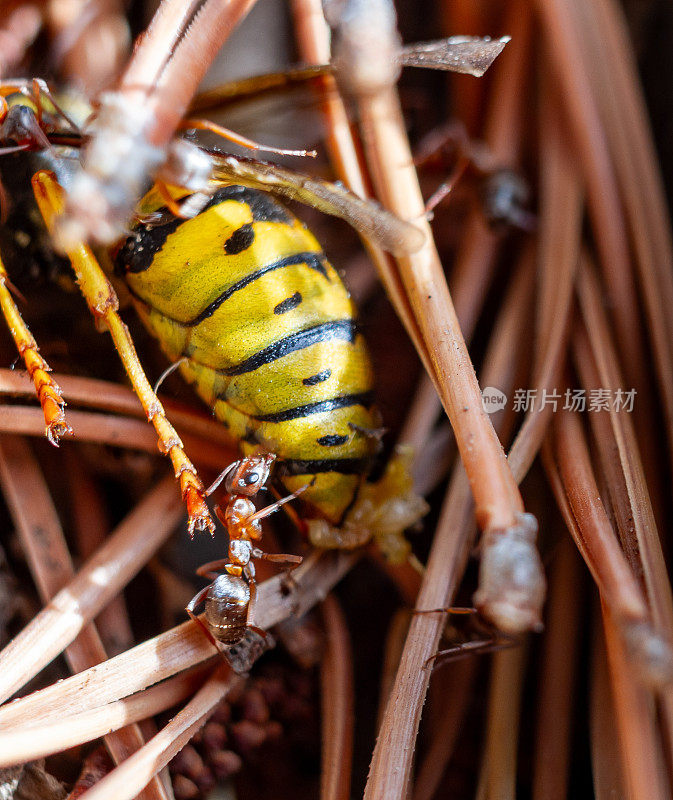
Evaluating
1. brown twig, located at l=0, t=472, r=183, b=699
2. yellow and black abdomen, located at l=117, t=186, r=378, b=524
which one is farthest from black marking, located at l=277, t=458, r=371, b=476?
brown twig, located at l=0, t=472, r=183, b=699

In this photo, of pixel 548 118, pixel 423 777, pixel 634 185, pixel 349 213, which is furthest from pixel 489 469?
pixel 548 118

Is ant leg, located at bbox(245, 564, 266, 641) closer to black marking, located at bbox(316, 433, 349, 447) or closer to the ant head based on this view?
the ant head

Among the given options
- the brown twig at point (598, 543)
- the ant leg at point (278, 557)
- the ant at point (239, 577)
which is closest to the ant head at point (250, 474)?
the ant at point (239, 577)

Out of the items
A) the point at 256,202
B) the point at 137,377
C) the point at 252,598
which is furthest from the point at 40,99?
the point at 252,598

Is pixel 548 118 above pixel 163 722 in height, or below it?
above

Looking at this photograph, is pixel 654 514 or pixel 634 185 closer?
pixel 654 514

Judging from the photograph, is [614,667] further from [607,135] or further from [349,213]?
[607,135]

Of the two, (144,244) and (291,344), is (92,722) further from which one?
(144,244)
